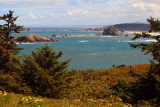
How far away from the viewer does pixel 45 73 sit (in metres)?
12.4

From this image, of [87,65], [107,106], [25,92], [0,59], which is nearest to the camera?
[107,106]

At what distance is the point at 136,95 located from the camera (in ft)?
43.9

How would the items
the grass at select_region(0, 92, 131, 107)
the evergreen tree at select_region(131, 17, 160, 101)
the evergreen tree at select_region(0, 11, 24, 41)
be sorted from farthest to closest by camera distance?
the evergreen tree at select_region(0, 11, 24, 41)
the evergreen tree at select_region(131, 17, 160, 101)
the grass at select_region(0, 92, 131, 107)

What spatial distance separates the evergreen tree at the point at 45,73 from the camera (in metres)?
12.0

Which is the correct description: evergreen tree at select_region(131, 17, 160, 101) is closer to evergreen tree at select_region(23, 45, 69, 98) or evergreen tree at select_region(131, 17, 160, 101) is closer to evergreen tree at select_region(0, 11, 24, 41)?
evergreen tree at select_region(23, 45, 69, 98)

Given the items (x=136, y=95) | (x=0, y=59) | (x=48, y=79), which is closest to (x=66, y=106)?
(x=48, y=79)

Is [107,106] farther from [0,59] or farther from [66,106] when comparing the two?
[0,59]

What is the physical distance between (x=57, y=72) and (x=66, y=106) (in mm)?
6192

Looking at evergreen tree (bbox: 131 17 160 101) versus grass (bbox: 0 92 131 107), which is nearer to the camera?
grass (bbox: 0 92 131 107)

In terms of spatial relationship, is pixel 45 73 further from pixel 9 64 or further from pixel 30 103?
pixel 9 64

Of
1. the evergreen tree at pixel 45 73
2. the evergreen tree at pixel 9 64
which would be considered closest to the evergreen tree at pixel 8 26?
the evergreen tree at pixel 9 64

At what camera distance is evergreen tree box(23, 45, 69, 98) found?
472 inches

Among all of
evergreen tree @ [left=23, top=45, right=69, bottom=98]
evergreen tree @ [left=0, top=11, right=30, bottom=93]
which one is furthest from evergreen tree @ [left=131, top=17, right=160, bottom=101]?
evergreen tree @ [left=0, top=11, right=30, bottom=93]

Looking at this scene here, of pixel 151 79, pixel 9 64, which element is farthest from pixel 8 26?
pixel 151 79
